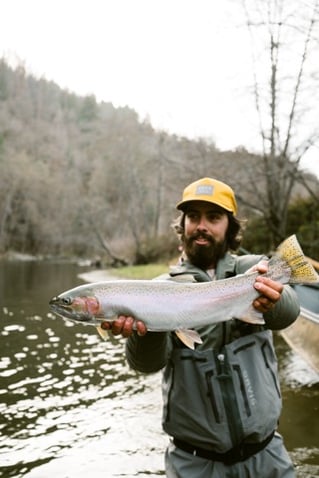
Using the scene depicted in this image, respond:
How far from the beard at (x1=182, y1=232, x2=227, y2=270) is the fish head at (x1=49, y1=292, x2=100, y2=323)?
0.77 metres

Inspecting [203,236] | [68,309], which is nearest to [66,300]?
[68,309]

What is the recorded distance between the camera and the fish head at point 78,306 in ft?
8.86

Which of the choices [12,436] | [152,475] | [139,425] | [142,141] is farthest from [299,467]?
[142,141]

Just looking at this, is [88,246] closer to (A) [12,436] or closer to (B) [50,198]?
(B) [50,198]

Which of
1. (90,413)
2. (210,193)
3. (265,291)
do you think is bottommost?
(90,413)

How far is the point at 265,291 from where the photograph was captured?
2713 millimetres

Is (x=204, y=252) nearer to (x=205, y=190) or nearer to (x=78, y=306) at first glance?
(x=205, y=190)

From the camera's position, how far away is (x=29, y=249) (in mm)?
69312

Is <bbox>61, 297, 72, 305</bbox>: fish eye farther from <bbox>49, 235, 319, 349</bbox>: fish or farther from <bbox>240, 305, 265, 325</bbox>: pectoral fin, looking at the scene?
<bbox>240, 305, 265, 325</bbox>: pectoral fin

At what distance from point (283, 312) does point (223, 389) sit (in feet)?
1.77

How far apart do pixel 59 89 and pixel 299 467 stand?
137247 millimetres

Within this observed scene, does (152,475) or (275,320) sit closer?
(275,320)

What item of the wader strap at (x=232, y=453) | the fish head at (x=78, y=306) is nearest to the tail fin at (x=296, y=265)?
the wader strap at (x=232, y=453)

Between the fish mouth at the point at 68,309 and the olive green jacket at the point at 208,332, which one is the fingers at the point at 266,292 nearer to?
the olive green jacket at the point at 208,332
